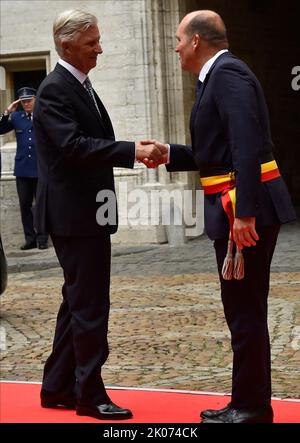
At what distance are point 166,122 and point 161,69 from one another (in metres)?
0.65

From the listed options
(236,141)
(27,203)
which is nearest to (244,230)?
(236,141)

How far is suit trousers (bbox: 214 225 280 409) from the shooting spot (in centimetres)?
541

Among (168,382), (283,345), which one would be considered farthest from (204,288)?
(168,382)

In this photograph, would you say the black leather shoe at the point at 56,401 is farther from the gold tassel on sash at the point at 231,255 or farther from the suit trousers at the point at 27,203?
the suit trousers at the point at 27,203

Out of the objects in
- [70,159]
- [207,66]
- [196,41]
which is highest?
[196,41]

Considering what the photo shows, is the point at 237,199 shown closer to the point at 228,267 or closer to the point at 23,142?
the point at 228,267

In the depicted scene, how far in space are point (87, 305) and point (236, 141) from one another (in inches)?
45.6

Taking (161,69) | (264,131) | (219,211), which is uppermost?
(161,69)

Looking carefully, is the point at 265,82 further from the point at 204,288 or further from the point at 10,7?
the point at 204,288

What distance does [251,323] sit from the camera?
5.41 m

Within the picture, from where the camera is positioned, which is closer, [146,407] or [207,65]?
[207,65]

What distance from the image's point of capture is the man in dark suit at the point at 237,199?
5.29 m

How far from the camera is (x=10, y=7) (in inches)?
629

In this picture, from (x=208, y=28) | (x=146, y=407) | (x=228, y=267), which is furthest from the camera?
(x=146, y=407)
